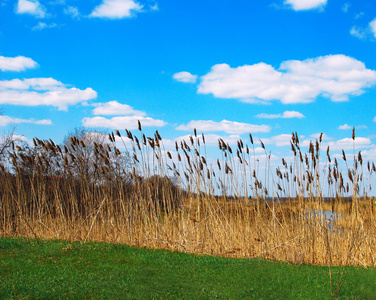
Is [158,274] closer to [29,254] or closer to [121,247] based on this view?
[121,247]

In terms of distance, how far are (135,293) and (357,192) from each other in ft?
17.2

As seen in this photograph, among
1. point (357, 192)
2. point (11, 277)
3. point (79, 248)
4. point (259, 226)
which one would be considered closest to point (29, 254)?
point (79, 248)

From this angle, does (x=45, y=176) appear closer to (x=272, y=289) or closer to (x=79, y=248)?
(x=79, y=248)

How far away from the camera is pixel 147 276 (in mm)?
4543

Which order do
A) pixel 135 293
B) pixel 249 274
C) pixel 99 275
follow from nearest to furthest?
pixel 135 293, pixel 99 275, pixel 249 274

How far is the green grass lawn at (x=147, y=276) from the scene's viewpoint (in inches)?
154

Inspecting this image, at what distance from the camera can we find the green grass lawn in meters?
3.92

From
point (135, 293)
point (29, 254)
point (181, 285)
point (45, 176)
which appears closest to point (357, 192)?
point (181, 285)

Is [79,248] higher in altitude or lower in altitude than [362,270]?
higher

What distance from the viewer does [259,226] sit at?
658 cm

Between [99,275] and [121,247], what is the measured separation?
152cm

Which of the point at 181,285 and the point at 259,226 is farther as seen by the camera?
the point at 259,226

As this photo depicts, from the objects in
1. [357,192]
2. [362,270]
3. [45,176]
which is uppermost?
[45,176]

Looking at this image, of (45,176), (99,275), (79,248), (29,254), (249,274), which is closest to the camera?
(99,275)
